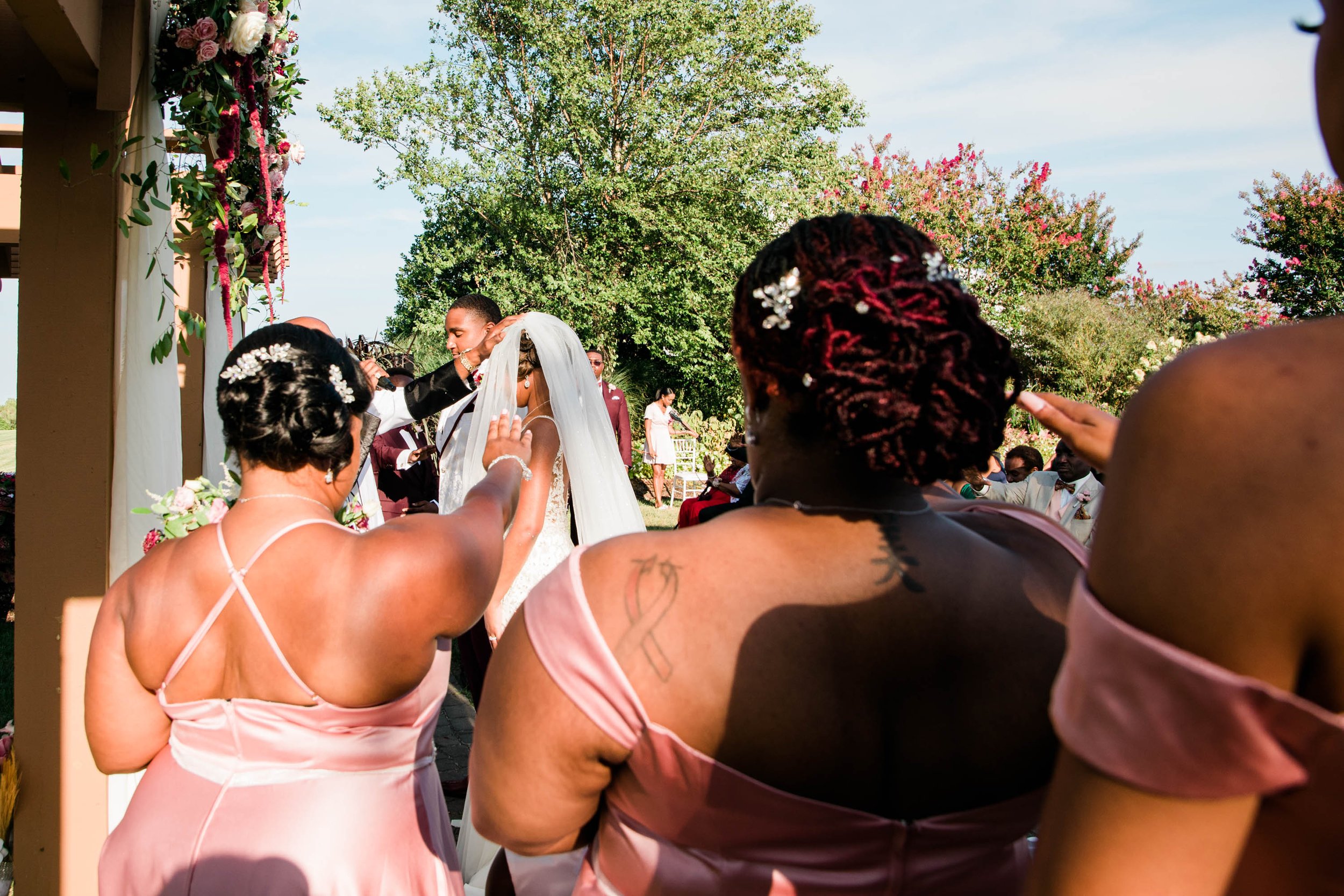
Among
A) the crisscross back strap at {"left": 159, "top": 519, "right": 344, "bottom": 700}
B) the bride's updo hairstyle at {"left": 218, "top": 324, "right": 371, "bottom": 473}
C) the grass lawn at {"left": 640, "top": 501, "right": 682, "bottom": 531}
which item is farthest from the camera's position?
the grass lawn at {"left": 640, "top": 501, "right": 682, "bottom": 531}

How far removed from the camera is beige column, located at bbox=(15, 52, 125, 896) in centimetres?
357

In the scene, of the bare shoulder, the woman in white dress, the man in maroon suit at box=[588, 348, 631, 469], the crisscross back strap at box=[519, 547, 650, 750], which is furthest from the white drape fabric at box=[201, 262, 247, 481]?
the woman in white dress

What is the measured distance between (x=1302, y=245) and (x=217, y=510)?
826 inches

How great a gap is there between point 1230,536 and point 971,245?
19.9m

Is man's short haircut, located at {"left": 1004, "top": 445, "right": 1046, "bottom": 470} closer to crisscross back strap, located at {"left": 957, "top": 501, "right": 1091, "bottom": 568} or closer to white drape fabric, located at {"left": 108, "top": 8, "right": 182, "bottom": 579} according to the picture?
white drape fabric, located at {"left": 108, "top": 8, "right": 182, "bottom": 579}

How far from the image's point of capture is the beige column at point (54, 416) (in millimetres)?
3568

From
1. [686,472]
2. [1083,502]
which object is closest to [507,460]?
[1083,502]

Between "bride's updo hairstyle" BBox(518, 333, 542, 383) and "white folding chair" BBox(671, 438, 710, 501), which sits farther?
"white folding chair" BBox(671, 438, 710, 501)

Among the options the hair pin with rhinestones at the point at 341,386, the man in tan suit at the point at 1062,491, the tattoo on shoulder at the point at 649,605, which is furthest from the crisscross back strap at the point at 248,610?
the man in tan suit at the point at 1062,491

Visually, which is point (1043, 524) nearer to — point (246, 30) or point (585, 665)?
point (585, 665)

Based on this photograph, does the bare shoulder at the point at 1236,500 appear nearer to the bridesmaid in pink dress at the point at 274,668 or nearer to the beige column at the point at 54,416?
the bridesmaid in pink dress at the point at 274,668

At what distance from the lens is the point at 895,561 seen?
55.0 inches

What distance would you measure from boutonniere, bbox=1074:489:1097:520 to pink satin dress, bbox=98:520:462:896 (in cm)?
528

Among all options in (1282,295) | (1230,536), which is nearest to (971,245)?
(1282,295)
